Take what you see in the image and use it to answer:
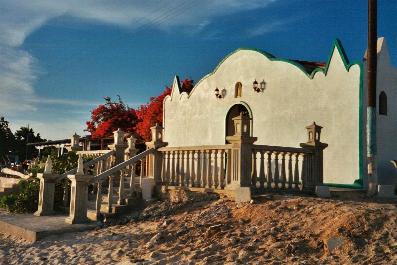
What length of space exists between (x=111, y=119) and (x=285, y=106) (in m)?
15.3

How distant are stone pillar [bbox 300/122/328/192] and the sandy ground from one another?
2021mm

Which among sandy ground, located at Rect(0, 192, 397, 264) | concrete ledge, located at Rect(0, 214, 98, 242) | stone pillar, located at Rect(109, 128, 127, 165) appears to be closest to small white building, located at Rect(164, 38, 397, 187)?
stone pillar, located at Rect(109, 128, 127, 165)

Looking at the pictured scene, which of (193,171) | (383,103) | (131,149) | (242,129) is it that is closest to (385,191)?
(383,103)

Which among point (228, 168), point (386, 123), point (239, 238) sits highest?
point (386, 123)

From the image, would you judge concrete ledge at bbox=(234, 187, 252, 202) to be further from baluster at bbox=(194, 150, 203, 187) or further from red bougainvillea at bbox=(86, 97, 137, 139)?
red bougainvillea at bbox=(86, 97, 137, 139)

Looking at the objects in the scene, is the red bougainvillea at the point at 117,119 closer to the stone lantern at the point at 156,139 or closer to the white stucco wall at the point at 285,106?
the white stucco wall at the point at 285,106

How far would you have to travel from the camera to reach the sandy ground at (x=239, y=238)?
653 centimetres

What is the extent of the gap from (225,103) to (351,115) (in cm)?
514

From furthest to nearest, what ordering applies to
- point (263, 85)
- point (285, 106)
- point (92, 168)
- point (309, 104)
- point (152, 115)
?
point (152, 115)
point (92, 168)
point (263, 85)
point (285, 106)
point (309, 104)

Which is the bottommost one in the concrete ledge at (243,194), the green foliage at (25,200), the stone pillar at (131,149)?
the green foliage at (25,200)

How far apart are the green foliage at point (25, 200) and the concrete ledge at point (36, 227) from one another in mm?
1295

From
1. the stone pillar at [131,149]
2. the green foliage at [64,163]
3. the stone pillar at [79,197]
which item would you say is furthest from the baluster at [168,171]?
the green foliage at [64,163]

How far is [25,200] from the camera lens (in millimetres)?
12758

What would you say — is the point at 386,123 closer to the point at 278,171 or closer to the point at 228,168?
the point at 278,171
